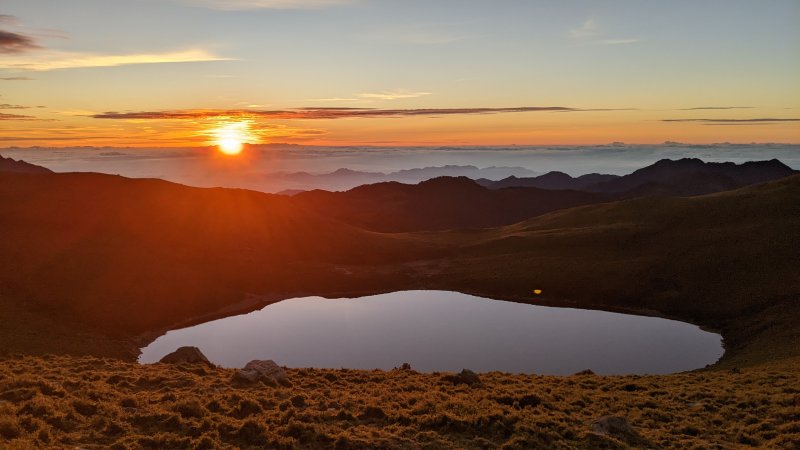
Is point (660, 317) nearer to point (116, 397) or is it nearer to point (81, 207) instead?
point (116, 397)

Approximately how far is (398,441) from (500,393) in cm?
1195

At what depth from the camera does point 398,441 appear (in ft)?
72.0

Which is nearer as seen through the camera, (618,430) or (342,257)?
(618,430)

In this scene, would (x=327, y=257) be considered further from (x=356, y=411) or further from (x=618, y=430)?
(x=618, y=430)

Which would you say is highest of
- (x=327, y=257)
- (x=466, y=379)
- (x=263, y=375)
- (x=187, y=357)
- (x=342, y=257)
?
(x=263, y=375)

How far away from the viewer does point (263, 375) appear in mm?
32688

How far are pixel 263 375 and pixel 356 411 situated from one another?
9308 mm

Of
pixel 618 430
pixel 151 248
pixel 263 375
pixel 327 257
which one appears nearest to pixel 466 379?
pixel 618 430

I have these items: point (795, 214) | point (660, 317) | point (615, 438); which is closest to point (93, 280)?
point (615, 438)

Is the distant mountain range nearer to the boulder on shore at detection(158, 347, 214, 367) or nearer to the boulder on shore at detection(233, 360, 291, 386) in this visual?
the boulder on shore at detection(158, 347, 214, 367)

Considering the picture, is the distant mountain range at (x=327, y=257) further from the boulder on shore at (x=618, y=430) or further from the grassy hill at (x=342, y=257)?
the boulder on shore at (x=618, y=430)

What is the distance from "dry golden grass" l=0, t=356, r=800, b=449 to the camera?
70.3ft

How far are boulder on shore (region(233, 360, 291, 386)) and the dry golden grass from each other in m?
0.83

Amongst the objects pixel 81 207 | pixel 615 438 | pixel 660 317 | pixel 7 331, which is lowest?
pixel 660 317
